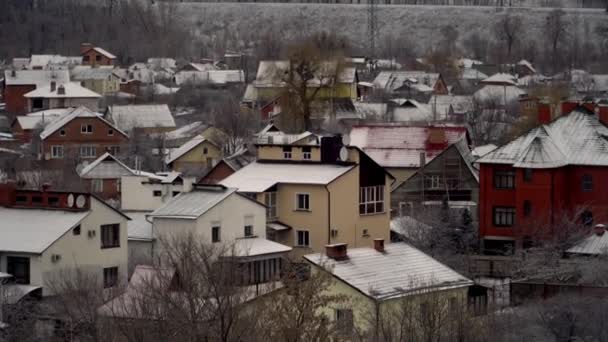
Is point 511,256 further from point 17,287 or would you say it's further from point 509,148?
point 17,287

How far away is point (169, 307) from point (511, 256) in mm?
11924

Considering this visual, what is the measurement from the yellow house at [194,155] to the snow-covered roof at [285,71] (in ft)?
38.1

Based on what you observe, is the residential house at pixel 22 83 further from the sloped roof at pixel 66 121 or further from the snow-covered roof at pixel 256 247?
the snow-covered roof at pixel 256 247

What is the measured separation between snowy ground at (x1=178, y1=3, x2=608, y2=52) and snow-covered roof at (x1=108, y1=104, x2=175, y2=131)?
176 feet

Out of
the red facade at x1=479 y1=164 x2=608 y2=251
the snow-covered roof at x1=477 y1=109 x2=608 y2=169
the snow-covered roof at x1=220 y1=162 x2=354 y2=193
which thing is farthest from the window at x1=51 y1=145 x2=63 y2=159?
the red facade at x1=479 y1=164 x2=608 y2=251

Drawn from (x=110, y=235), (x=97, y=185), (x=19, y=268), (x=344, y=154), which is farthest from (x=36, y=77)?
(x=19, y=268)

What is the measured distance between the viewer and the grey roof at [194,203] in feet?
91.6

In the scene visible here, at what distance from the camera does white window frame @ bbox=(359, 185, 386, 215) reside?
31703 mm

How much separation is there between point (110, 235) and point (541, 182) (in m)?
10.2

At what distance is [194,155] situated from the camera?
149ft

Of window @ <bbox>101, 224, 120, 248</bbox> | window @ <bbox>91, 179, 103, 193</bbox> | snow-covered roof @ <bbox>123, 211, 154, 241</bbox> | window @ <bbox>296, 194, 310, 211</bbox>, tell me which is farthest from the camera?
window @ <bbox>91, 179, 103, 193</bbox>

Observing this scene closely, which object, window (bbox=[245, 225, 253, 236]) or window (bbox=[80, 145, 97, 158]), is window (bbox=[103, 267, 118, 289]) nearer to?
window (bbox=[245, 225, 253, 236])

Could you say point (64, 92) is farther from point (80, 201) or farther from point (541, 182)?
point (80, 201)

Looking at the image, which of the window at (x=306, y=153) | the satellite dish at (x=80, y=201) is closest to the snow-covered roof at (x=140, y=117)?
the window at (x=306, y=153)
